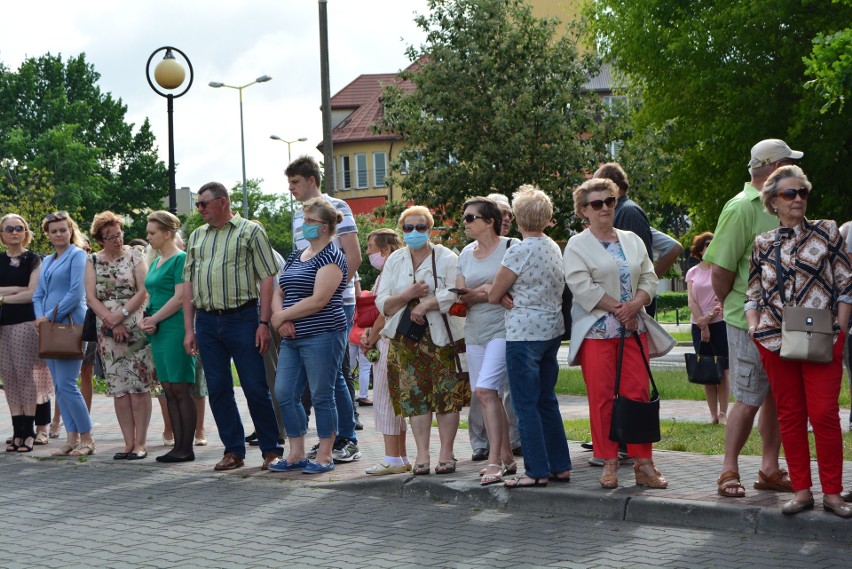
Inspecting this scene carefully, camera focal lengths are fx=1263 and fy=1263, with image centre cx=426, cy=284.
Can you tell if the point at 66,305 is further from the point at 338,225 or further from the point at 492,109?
the point at 492,109

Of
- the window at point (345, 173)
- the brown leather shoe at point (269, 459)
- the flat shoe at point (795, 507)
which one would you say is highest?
the window at point (345, 173)

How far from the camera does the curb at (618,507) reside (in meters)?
6.62

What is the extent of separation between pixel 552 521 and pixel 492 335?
143 centimetres

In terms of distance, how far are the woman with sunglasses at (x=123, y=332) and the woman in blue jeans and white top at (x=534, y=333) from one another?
3.75 m

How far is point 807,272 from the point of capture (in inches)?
266

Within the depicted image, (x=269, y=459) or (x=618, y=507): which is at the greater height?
(x=269, y=459)

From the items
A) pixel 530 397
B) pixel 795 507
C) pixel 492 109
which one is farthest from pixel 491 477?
pixel 492 109

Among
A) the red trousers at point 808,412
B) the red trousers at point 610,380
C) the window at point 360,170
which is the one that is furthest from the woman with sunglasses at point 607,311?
the window at point 360,170

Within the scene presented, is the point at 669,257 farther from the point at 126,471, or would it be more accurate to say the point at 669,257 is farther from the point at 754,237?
the point at 126,471

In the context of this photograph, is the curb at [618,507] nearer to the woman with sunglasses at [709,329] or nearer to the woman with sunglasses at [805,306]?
the woman with sunglasses at [805,306]

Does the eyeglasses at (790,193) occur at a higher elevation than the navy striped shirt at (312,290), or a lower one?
higher

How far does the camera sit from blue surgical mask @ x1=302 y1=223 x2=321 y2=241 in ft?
29.7

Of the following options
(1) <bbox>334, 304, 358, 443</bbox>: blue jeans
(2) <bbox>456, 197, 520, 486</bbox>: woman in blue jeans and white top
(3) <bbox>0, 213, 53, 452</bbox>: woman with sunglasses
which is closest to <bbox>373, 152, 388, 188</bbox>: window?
(3) <bbox>0, 213, 53, 452</bbox>: woman with sunglasses

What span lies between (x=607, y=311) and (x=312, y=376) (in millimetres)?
2395
